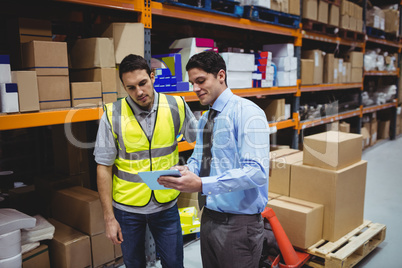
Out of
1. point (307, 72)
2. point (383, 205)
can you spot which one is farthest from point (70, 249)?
point (307, 72)

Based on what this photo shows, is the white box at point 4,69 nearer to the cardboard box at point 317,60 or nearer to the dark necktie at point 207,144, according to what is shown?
the dark necktie at point 207,144

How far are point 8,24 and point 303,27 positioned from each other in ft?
13.4

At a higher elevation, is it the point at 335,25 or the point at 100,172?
the point at 335,25

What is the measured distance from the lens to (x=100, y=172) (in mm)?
2104

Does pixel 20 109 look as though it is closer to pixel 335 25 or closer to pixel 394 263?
pixel 394 263

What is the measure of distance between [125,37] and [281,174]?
1.98 m

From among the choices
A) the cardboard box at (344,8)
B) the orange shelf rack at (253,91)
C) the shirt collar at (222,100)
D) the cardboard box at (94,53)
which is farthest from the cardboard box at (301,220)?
the cardboard box at (344,8)

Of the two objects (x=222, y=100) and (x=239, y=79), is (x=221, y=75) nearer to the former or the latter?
(x=222, y=100)

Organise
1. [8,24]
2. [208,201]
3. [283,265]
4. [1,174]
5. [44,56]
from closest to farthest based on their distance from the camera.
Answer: [208,201] < [44,56] < [8,24] < [283,265] < [1,174]

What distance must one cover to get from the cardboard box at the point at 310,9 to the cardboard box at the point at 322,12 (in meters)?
0.13

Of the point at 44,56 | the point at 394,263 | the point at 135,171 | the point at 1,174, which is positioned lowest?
the point at 394,263

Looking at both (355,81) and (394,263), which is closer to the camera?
(394,263)

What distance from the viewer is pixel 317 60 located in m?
5.30

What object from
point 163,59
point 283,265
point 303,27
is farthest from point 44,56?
point 303,27
